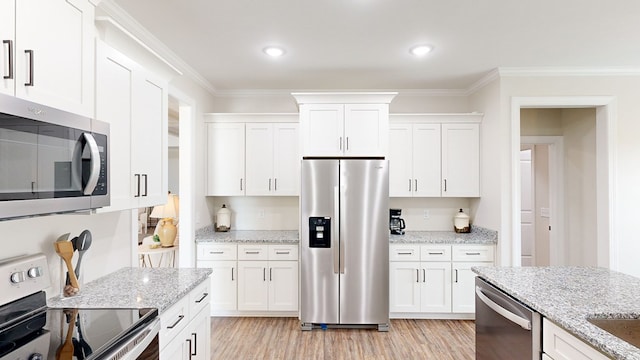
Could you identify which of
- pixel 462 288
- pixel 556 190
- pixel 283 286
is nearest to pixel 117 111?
pixel 283 286

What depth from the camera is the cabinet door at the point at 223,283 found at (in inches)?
140

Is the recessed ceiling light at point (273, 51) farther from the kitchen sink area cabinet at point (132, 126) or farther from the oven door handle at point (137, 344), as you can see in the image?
the oven door handle at point (137, 344)

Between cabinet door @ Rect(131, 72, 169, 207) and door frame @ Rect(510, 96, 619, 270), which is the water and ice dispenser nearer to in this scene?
cabinet door @ Rect(131, 72, 169, 207)

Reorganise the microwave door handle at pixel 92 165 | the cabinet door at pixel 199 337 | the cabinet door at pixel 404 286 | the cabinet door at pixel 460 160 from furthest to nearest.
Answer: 1. the cabinet door at pixel 460 160
2. the cabinet door at pixel 404 286
3. the cabinet door at pixel 199 337
4. the microwave door handle at pixel 92 165

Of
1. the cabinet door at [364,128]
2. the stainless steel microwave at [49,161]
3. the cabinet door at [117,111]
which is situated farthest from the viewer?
the cabinet door at [364,128]

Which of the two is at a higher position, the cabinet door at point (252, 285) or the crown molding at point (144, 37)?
the crown molding at point (144, 37)

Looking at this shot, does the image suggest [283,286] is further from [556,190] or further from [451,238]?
[556,190]

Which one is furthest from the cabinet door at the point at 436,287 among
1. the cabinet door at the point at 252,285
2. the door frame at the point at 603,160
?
the cabinet door at the point at 252,285

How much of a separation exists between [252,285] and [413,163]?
228cm

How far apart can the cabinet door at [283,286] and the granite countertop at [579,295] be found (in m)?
1.98

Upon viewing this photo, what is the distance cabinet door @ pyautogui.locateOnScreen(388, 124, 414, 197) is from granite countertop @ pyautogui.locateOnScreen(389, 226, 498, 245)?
1.62ft

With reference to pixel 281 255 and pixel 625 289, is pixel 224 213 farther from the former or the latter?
pixel 625 289

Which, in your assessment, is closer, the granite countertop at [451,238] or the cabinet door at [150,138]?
the cabinet door at [150,138]

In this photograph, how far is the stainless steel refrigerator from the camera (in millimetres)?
3230
